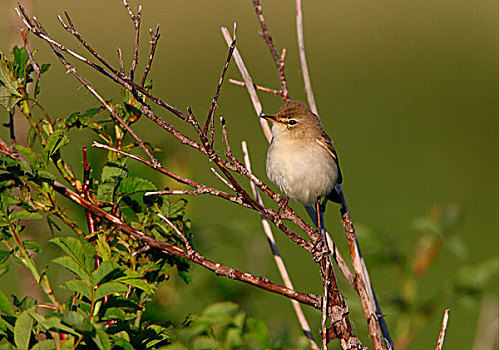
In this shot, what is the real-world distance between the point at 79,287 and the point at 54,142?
372 mm

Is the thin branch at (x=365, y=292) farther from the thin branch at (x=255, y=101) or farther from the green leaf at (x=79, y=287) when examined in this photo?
the green leaf at (x=79, y=287)

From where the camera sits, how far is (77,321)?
121 cm

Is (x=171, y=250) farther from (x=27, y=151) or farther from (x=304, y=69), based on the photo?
(x=304, y=69)

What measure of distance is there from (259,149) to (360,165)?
5.82 feet

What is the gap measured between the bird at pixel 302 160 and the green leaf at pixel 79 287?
1.37 m

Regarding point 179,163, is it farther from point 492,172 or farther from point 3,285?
point 492,172

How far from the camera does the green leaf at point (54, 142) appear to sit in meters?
1.50

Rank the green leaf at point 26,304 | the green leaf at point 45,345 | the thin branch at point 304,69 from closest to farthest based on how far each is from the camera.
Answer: the green leaf at point 45,345, the green leaf at point 26,304, the thin branch at point 304,69

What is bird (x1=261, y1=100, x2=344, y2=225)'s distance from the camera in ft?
9.41

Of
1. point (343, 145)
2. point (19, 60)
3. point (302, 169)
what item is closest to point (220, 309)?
point (19, 60)

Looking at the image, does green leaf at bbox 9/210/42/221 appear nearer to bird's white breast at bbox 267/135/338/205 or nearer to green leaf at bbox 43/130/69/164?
green leaf at bbox 43/130/69/164

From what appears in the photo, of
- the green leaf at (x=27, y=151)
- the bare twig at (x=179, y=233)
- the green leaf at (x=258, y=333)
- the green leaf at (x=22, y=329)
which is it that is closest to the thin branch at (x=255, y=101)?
the green leaf at (x=258, y=333)

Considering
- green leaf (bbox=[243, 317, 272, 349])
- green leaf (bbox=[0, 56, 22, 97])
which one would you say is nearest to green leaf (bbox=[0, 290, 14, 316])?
green leaf (bbox=[0, 56, 22, 97])

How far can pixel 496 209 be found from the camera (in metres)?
8.93
